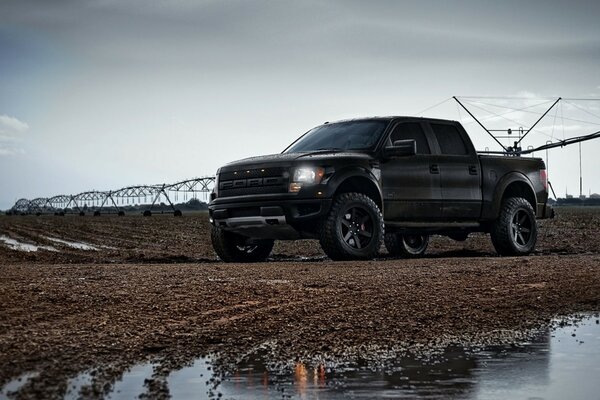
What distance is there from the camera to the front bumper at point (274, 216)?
12.7 meters

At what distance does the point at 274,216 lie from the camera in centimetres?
1276

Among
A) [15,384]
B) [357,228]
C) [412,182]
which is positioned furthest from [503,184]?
[15,384]

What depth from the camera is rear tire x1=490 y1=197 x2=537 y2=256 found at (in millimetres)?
15359

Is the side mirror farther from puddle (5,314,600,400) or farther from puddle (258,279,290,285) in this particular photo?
puddle (5,314,600,400)

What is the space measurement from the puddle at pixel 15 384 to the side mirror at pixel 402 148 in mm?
8788

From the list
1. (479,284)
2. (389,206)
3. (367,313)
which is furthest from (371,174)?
(367,313)

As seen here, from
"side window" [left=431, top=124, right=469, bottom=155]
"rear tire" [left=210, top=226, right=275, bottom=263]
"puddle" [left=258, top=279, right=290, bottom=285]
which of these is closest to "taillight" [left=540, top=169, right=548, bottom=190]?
"side window" [left=431, top=124, right=469, bottom=155]

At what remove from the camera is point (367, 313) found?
7.58 m

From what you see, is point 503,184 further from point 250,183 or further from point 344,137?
point 250,183

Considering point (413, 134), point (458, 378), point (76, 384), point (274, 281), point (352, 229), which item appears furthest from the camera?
point (413, 134)

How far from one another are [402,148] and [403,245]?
3.73 m

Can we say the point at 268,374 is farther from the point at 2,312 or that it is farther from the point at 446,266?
the point at 446,266

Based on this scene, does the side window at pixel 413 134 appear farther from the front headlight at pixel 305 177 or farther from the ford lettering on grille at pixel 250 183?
the ford lettering on grille at pixel 250 183

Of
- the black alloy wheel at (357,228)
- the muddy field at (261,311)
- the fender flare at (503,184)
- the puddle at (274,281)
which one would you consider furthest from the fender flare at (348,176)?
the puddle at (274,281)
